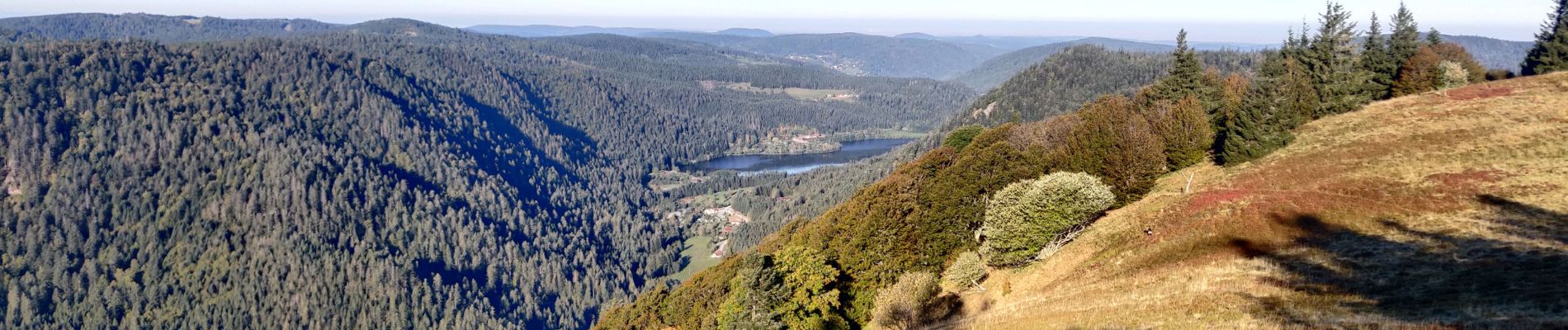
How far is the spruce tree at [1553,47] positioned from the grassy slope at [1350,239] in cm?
2954

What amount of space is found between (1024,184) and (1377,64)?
6663 cm

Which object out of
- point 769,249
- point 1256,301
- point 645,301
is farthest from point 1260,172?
point 645,301

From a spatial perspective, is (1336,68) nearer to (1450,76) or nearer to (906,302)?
(1450,76)

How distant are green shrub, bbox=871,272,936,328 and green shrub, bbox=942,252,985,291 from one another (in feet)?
Answer: 6.68

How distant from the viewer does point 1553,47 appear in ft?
336

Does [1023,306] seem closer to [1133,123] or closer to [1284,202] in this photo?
[1284,202]

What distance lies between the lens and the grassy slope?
36.5 metres

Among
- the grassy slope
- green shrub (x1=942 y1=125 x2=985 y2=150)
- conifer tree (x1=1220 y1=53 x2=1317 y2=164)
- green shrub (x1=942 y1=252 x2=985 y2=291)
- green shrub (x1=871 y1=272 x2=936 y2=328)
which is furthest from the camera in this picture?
green shrub (x1=942 y1=125 x2=985 y2=150)

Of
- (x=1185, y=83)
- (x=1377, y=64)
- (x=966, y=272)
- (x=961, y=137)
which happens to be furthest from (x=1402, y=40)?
(x=966, y=272)

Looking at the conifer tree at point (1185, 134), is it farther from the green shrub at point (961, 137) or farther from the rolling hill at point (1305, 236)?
the green shrub at point (961, 137)

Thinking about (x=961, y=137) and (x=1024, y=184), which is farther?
(x=961, y=137)

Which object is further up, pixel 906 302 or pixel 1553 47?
pixel 1553 47

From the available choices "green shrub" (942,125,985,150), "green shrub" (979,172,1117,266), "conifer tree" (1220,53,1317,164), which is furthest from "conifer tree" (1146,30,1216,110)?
"green shrub" (979,172,1117,266)

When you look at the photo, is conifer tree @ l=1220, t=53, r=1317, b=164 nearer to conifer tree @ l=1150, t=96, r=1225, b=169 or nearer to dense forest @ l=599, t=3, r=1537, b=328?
dense forest @ l=599, t=3, r=1537, b=328
